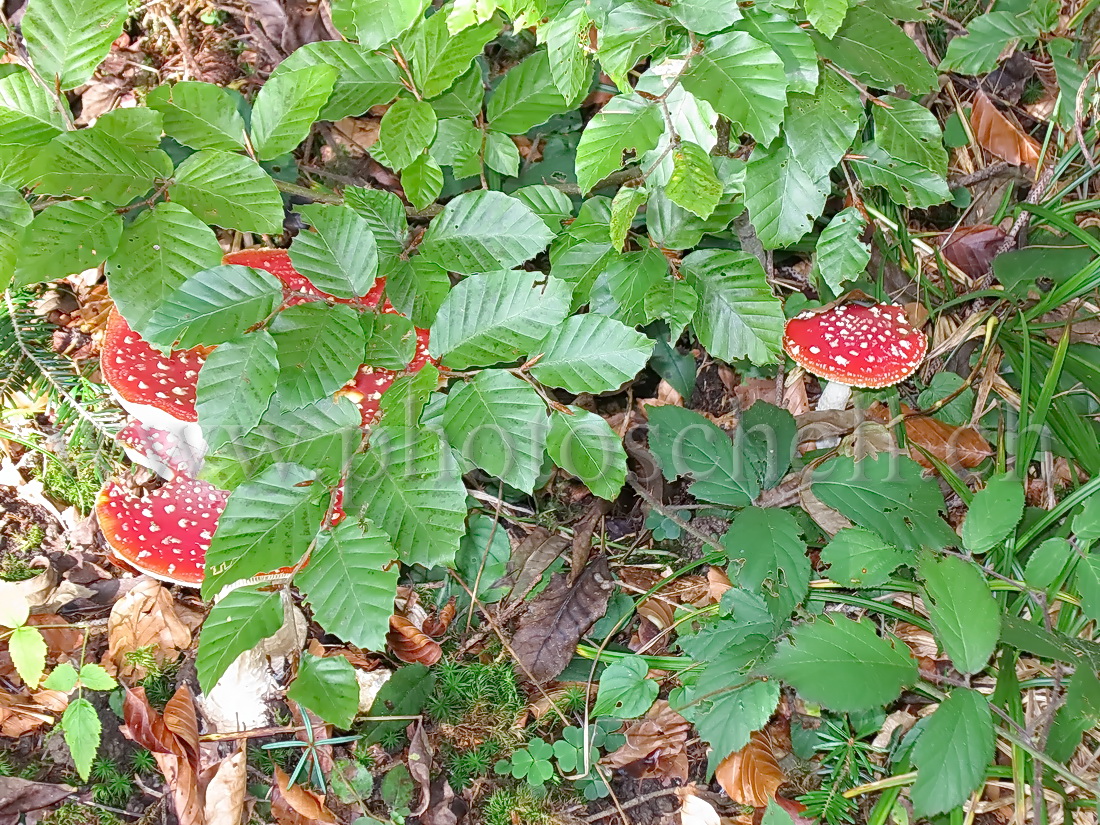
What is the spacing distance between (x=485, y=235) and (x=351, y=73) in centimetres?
47

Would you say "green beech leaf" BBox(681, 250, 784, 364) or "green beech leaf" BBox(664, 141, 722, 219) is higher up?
"green beech leaf" BBox(664, 141, 722, 219)

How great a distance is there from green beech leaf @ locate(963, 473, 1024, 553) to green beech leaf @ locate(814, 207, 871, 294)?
0.59 metres

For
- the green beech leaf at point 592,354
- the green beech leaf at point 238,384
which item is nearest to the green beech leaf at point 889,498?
the green beech leaf at point 592,354

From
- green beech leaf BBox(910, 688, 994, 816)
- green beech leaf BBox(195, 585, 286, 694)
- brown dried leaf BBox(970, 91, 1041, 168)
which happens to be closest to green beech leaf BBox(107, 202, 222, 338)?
green beech leaf BBox(195, 585, 286, 694)

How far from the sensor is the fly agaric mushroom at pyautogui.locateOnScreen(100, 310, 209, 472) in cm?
198

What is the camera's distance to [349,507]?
4.90 ft

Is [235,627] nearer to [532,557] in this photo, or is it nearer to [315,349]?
[315,349]

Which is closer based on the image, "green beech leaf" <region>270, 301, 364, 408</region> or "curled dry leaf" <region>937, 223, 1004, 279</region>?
"green beech leaf" <region>270, 301, 364, 408</region>

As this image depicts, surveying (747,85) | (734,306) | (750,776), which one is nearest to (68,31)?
(747,85)

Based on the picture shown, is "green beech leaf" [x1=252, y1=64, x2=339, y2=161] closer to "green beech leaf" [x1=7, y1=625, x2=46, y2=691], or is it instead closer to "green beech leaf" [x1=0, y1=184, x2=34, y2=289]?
"green beech leaf" [x1=0, y1=184, x2=34, y2=289]

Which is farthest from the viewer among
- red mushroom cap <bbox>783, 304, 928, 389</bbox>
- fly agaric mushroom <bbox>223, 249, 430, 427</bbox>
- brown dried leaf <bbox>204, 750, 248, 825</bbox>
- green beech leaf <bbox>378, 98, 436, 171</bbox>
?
red mushroom cap <bbox>783, 304, 928, 389</bbox>

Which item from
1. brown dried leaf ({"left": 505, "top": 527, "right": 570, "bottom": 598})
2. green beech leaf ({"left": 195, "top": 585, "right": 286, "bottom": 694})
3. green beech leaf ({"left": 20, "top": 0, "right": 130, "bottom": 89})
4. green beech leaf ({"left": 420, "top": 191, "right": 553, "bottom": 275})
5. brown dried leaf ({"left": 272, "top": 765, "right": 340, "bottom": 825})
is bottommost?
brown dried leaf ({"left": 272, "top": 765, "right": 340, "bottom": 825})

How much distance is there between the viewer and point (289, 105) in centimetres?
166

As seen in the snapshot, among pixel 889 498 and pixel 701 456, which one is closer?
pixel 889 498
